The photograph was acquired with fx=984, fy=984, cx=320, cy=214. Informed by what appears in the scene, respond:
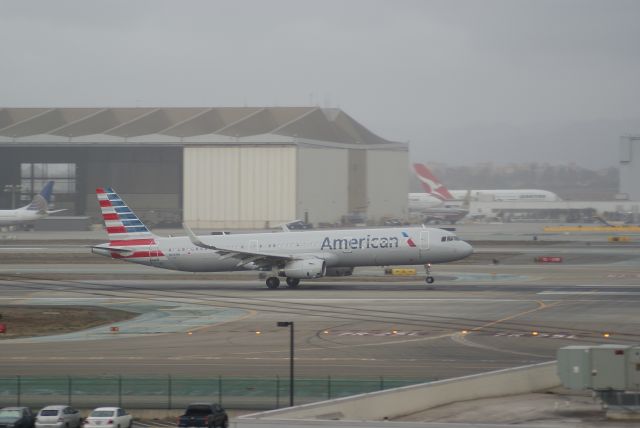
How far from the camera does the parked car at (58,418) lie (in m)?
29.3

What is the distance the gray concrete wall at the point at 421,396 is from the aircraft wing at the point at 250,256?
140 ft

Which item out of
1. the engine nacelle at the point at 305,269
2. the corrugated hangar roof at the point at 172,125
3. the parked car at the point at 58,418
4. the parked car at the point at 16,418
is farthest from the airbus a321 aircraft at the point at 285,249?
the corrugated hangar roof at the point at 172,125

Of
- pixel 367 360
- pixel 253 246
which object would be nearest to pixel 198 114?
pixel 253 246

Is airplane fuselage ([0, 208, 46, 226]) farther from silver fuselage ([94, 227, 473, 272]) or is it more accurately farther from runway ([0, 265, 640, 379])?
silver fuselage ([94, 227, 473, 272])

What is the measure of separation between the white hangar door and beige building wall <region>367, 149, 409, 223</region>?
2609 cm

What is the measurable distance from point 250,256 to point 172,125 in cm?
10065

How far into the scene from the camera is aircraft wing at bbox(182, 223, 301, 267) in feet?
220

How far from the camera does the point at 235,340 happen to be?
147 feet

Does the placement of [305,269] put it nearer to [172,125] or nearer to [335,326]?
[335,326]

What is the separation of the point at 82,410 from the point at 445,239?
1536 inches

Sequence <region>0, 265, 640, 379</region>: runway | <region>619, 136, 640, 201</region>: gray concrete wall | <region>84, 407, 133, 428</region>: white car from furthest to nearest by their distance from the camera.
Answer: <region>619, 136, 640, 201</region>: gray concrete wall
<region>0, 265, 640, 379</region>: runway
<region>84, 407, 133, 428</region>: white car

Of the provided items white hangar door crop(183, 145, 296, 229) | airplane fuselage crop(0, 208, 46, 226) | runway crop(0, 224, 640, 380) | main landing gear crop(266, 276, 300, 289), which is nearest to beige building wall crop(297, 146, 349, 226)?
→ white hangar door crop(183, 145, 296, 229)

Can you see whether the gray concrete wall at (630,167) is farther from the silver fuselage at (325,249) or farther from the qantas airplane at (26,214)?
the silver fuselage at (325,249)

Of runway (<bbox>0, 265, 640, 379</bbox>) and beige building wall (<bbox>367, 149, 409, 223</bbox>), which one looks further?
beige building wall (<bbox>367, 149, 409, 223</bbox>)
